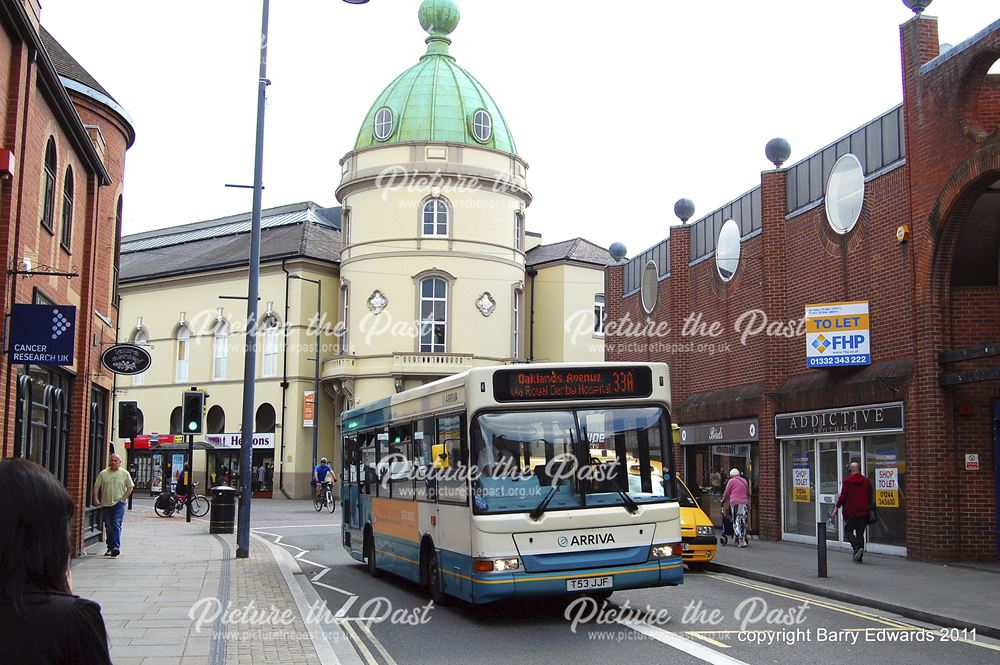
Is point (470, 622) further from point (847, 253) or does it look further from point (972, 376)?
point (847, 253)

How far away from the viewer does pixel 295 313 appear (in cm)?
4991

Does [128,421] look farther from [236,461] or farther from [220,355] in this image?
[220,355]

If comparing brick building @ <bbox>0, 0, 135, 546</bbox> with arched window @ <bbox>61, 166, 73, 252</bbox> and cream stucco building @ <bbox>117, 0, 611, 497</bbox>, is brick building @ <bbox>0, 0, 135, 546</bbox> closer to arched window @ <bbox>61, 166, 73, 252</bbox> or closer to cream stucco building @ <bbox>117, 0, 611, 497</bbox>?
arched window @ <bbox>61, 166, 73, 252</bbox>

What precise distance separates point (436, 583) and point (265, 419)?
39.4 meters

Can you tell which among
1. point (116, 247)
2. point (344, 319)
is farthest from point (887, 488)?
point (344, 319)

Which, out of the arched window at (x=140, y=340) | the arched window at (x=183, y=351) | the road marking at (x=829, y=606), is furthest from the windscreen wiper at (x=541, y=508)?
the arched window at (x=140, y=340)

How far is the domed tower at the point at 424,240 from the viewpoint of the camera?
4672 cm

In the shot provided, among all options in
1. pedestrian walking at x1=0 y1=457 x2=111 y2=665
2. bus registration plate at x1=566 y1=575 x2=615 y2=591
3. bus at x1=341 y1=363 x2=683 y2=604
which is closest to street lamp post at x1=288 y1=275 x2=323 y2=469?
bus at x1=341 y1=363 x2=683 y2=604

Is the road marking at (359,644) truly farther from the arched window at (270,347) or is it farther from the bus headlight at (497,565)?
the arched window at (270,347)

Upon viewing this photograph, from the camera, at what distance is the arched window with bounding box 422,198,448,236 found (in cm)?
4731

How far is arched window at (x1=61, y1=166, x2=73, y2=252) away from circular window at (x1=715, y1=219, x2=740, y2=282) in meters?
15.1

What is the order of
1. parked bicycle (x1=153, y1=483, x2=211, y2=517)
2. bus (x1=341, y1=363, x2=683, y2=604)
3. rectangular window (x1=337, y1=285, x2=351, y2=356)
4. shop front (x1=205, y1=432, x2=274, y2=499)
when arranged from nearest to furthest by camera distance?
bus (x1=341, y1=363, x2=683, y2=604)
parked bicycle (x1=153, y1=483, x2=211, y2=517)
rectangular window (x1=337, y1=285, x2=351, y2=356)
shop front (x1=205, y1=432, x2=274, y2=499)

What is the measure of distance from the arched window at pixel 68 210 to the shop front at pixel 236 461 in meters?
31.3

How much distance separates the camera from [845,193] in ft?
68.4
